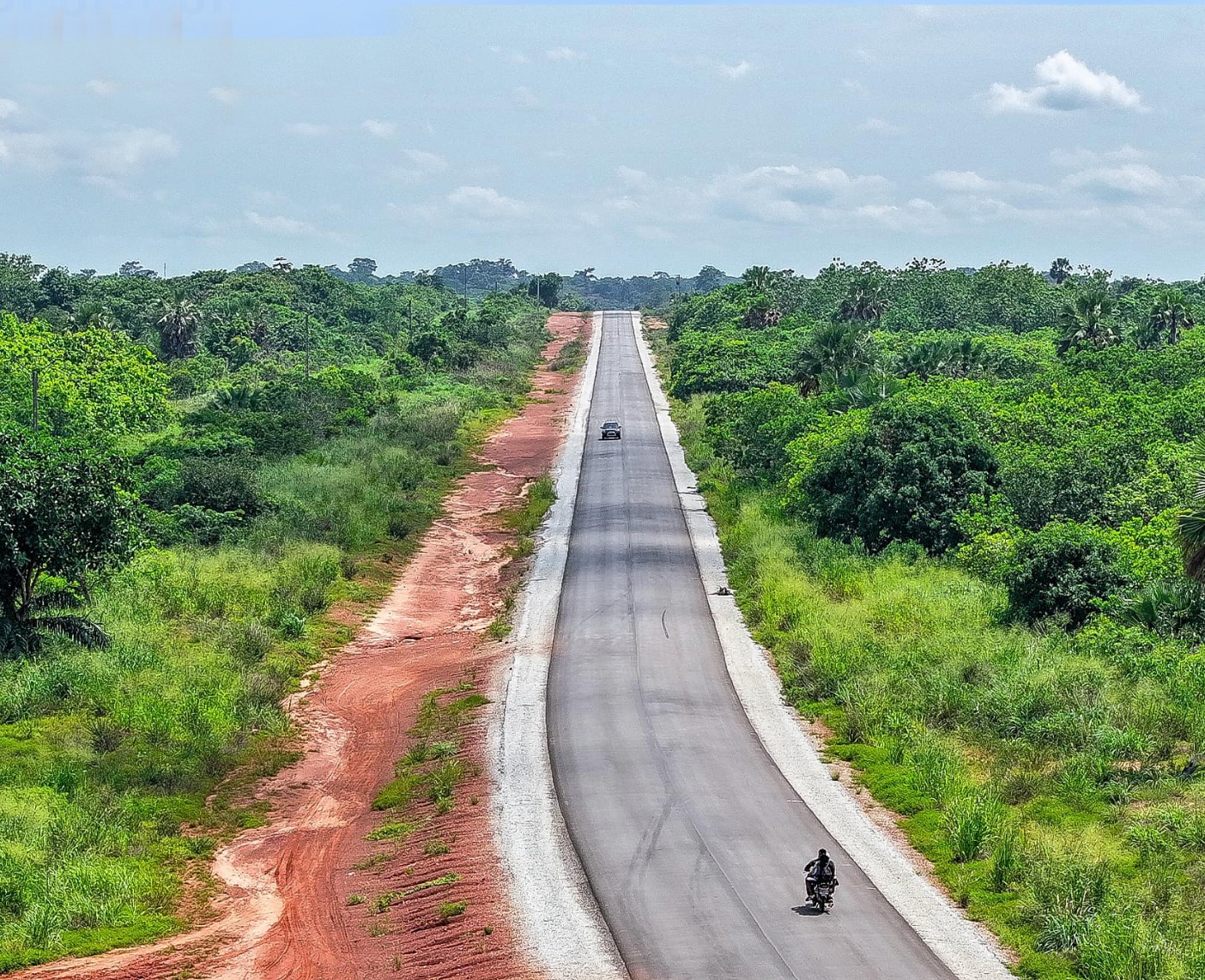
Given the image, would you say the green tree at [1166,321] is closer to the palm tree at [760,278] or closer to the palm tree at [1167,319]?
the palm tree at [1167,319]

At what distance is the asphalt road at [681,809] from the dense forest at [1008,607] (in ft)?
6.51

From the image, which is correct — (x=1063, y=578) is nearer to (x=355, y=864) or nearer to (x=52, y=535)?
(x=355, y=864)

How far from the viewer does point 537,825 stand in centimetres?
2391

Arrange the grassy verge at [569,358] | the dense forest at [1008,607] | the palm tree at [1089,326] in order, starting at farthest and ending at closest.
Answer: the grassy verge at [569,358] < the palm tree at [1089,326] < the dense forest at [1008,607]

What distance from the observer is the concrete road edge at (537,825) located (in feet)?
62.4

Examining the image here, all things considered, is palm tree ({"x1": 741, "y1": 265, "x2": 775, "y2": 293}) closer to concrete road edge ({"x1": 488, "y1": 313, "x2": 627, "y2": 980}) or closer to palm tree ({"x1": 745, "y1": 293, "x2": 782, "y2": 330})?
palm tree ({"x1": 745, "y1": 293, "x2": 782, "y2": 330})

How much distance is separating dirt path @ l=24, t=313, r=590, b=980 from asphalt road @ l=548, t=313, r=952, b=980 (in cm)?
203

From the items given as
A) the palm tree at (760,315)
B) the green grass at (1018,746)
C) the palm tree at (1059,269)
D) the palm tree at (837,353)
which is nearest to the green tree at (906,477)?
the green grass at (1018,746)

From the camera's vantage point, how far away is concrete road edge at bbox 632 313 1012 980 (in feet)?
62.6

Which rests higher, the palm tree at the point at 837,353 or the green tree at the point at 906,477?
the palm tree at the point at 837,353

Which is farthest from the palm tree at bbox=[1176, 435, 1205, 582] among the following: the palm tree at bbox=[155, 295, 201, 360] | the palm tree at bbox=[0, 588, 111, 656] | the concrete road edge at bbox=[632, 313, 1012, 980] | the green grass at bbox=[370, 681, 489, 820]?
the palm tree at bbox=[155, 295, 201, 360]

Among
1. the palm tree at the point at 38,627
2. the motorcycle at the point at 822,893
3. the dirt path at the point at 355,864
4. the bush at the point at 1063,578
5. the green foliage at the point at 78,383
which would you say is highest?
the green foliage at the point at 78,383

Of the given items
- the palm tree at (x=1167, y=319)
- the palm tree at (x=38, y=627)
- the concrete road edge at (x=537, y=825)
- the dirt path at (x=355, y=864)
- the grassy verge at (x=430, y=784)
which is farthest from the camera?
the palm tree at (x=1167, y=319)

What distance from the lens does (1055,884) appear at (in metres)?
19.9
